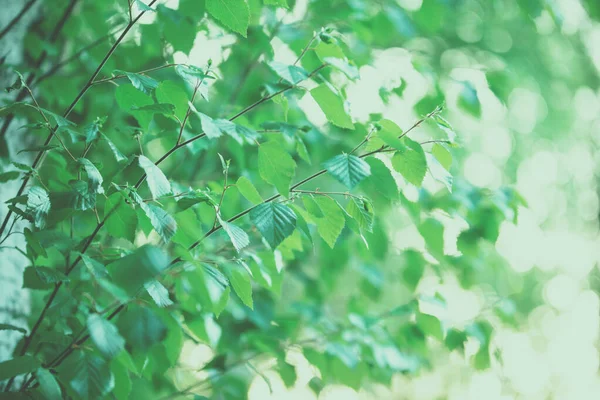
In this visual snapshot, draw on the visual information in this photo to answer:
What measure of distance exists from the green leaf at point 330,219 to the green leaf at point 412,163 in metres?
0.12

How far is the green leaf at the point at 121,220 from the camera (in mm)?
769

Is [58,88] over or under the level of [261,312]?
over

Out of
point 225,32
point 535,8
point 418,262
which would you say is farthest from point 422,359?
point 225,32

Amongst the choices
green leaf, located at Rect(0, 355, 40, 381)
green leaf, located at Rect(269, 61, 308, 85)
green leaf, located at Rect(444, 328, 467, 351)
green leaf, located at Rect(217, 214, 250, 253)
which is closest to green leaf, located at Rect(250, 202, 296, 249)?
green leaf, located at Rect(217, 214, 250, 253)

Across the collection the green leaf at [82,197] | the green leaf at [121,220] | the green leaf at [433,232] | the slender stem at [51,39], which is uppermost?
the slender stem at [51,39]

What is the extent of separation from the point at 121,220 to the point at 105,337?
0.23 meters

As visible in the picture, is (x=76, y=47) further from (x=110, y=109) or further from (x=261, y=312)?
(x=261, y=312)

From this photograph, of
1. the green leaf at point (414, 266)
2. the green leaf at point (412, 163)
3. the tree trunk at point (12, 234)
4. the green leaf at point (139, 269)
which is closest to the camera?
the green leaf at point (139, 269)

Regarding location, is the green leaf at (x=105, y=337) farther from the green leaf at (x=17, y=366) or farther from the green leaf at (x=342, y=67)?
the green leaf at (x=342, y=67)

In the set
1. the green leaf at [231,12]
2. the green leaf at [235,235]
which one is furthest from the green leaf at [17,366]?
the green leaf at [231,12]

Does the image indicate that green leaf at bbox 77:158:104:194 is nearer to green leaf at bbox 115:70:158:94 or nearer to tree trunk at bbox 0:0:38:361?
green leaf at bbox 115:70:158:94

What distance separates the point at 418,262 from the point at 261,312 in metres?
0.54

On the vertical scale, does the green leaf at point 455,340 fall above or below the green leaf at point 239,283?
below

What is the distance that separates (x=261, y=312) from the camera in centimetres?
154
